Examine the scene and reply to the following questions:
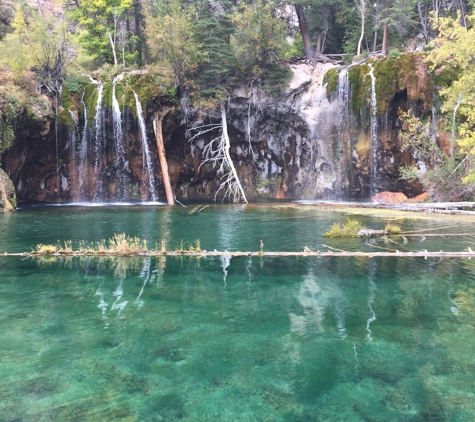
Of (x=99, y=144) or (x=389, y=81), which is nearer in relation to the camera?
(x=389, y=81)

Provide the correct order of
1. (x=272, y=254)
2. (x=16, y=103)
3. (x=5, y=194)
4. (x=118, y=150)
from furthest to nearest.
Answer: (x=118, y=150) → (x=16, y=103) → (x=5, y=194) → (x=272, y=254)

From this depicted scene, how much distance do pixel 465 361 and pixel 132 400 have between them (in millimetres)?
4018

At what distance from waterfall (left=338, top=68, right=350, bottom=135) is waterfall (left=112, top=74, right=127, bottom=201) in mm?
14523

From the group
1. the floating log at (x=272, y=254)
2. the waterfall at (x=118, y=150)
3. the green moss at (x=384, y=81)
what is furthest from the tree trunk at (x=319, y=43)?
the floating log at (x=272, y=254)

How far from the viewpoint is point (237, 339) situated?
5.98 m

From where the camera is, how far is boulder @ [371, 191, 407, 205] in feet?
84.6

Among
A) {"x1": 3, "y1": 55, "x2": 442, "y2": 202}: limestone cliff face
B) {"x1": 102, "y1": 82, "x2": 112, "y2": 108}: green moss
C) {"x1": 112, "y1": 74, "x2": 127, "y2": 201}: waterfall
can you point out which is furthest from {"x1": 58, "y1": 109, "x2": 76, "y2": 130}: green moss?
{"x1": 112, "y1": 74, "x2": 127, "y2": 201}: waterfall

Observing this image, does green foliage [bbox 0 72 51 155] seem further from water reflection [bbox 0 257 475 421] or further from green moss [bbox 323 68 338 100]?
green moss [bbox 323 68 338 100]

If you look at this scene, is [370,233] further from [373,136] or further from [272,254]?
[373,136]

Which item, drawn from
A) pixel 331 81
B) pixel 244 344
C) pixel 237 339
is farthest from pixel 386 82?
pixel 244 344

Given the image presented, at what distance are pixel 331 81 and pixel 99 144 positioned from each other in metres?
16.1

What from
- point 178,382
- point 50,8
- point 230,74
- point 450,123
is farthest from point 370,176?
point 50,8

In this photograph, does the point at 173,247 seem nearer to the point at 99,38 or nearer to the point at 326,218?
the point at 326,218

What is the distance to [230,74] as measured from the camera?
29219 mm
